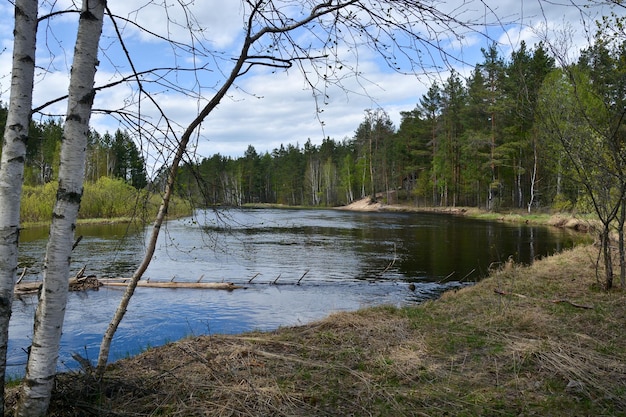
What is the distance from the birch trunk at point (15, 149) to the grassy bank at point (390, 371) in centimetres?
102

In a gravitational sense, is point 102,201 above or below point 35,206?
above

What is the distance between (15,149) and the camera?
117 inches

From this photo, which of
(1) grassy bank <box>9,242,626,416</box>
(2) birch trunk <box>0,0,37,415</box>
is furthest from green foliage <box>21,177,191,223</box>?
(2) birch trunk <box>0,0,37,415</box>

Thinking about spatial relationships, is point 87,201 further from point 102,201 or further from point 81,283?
point 81,283

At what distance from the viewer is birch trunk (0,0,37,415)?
9.61 feet

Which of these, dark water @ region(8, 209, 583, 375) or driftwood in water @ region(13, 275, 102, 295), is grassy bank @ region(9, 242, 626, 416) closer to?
dark water @ region(8, 209, 583, 375)

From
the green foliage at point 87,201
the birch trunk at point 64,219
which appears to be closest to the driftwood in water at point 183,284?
the green foliage at point 87,201

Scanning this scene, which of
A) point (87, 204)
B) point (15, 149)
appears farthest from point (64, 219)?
point (87, 204)

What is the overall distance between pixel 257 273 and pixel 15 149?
14.3m

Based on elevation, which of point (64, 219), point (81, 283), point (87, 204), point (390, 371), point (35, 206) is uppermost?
point (87, 204)

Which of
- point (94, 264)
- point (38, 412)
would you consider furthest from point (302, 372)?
point (94, 264)

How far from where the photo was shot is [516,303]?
8523mm

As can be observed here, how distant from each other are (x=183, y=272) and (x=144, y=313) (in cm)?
609

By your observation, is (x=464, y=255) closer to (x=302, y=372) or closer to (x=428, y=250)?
(x=428, y=250)
